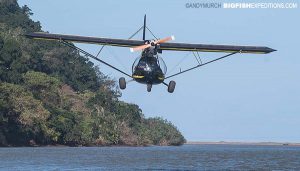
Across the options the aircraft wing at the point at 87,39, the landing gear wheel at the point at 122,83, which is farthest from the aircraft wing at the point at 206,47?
the landing gear wheel at the point at 122,83

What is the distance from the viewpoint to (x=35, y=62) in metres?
116

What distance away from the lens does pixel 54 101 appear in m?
102

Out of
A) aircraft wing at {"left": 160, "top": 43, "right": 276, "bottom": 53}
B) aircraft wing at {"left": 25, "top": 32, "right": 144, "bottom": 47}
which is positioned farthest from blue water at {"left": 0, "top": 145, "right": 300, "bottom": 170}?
aircraft wing at {"left": 160, "top": 43, "right": 276, "bottom": 53}

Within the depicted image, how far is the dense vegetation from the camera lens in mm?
87750

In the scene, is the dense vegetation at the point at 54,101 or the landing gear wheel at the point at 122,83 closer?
the landing gear wheel at the point at 122,83

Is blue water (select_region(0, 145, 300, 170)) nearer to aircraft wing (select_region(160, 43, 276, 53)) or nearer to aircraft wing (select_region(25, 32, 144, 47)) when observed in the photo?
aircraft wing (select_region(25, 32, 144, 47))

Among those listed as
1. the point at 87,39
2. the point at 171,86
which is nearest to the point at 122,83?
the point at 171,86

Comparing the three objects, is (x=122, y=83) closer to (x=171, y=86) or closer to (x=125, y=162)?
(x=171, y=86)

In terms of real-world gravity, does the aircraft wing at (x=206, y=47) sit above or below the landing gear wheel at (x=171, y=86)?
above

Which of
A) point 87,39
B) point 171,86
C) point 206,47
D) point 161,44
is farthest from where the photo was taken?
point 87,39

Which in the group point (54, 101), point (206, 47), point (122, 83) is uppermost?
point (54, 101)

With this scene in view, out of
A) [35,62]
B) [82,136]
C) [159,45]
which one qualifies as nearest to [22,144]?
[82,136]

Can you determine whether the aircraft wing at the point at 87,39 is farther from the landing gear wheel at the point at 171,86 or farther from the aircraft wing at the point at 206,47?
the landing gear wheel at the point at 171,86

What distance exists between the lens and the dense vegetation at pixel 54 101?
8775 cm
